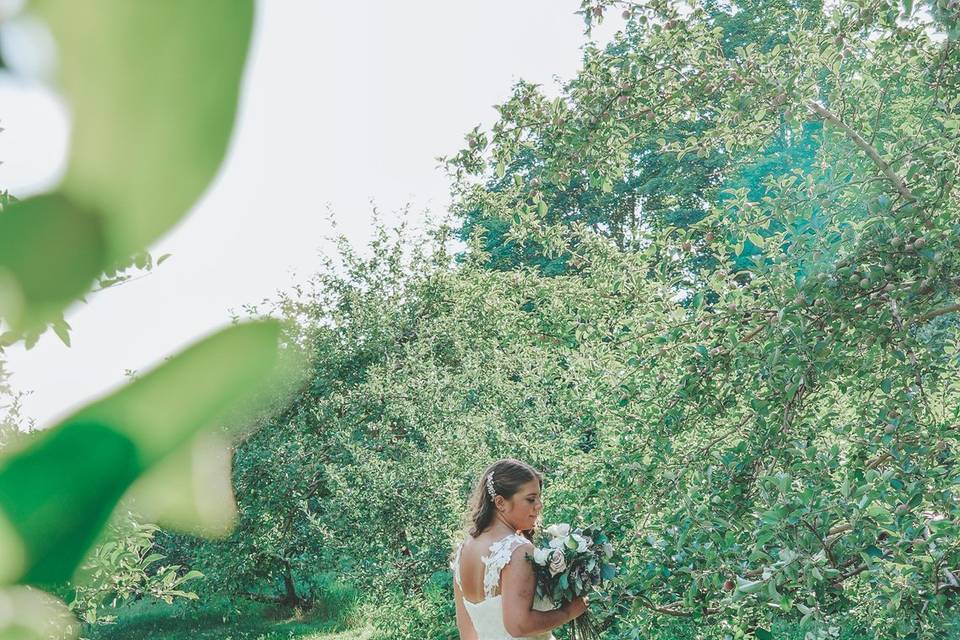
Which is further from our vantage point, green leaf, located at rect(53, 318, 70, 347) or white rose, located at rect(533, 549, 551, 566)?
white rose, located at rect(533, 549, 551, 566)

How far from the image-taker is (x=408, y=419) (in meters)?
10.3

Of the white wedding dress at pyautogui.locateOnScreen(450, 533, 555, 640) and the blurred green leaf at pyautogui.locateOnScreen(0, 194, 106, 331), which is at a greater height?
the blurred green leaf at pyautogui.locateOnScreen(0, 194, 106, 331)

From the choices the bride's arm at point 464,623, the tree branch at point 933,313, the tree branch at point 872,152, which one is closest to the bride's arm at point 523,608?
the bride's arm at point 464,623

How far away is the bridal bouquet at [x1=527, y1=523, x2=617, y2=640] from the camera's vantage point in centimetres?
444

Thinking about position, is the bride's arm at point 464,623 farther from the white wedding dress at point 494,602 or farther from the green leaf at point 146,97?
the green leaf at point 146,97

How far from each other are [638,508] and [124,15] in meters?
4.68

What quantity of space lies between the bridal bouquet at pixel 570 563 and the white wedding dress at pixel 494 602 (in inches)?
6.9

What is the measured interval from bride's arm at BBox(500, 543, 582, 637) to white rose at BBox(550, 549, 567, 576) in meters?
0.22

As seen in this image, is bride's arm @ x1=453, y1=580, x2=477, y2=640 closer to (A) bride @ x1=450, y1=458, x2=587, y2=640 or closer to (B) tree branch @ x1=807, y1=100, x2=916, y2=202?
(A) bride @ x1=450, y1=458, x2=587, y2=640

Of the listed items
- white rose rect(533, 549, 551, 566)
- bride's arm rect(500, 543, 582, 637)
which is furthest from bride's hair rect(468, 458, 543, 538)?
white rose rect(533, 549, 551, 566)

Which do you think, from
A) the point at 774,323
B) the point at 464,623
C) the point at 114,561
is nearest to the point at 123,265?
the point at 114,561

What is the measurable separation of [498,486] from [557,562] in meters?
0.76

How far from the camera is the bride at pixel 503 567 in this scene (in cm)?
475

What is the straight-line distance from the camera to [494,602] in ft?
16.7
